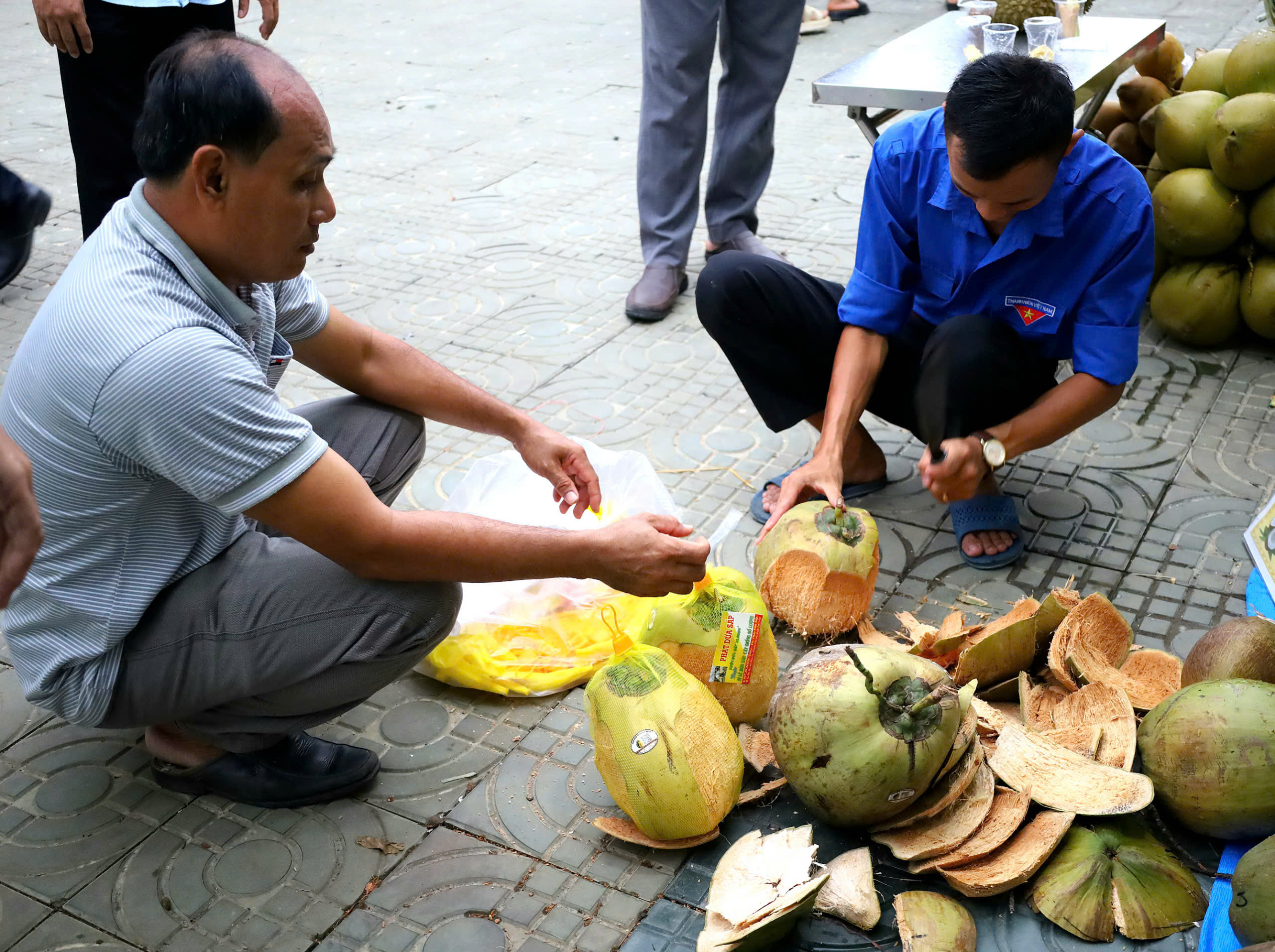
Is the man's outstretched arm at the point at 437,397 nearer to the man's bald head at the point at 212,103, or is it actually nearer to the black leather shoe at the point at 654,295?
the man's bald head at the point at 212,103

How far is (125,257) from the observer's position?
177 cm

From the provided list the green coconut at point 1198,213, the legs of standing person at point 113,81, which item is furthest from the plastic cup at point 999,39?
the legs of standing person at point 113,81

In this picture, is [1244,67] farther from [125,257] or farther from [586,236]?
[125,257]

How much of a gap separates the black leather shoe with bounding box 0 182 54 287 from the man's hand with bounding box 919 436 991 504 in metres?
1.99

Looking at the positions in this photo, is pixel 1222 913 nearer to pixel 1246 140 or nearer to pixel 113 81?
pixel 1246 140

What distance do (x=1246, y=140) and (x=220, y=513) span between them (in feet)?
10.4

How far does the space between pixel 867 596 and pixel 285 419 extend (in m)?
1.35

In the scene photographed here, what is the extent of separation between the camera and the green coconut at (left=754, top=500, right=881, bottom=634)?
98.2 inches

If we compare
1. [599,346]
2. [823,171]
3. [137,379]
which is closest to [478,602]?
[137,379]

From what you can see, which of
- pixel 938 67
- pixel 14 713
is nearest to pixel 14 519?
pixel 14 713

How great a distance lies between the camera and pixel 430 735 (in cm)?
236

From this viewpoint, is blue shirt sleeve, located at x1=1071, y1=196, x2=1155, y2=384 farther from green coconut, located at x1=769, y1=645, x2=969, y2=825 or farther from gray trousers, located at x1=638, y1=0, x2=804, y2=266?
gray trousers, located at x1=638, y1=0, x2=804, y2=266

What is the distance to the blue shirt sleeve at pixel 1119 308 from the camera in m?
2.55

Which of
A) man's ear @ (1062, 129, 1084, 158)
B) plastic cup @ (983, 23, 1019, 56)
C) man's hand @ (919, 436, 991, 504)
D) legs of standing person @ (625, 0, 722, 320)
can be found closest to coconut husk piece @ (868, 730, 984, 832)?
man's hand @ (919, 436, 991, 504)
